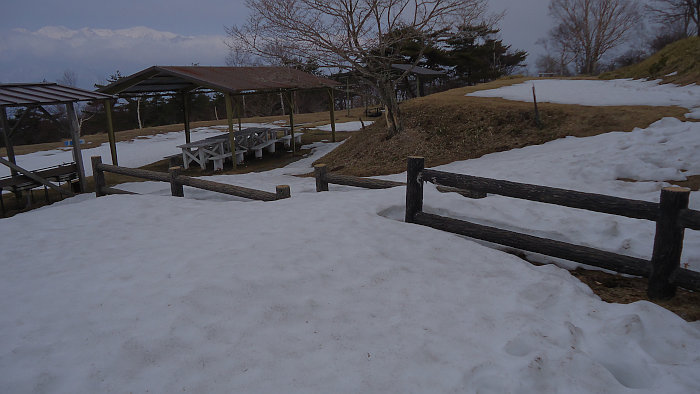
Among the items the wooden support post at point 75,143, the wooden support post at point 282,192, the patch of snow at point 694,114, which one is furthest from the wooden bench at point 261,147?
the patch of snow at point 694,114

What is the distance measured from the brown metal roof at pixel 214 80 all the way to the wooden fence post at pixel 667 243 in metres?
14.4

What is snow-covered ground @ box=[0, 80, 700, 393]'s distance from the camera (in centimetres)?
323

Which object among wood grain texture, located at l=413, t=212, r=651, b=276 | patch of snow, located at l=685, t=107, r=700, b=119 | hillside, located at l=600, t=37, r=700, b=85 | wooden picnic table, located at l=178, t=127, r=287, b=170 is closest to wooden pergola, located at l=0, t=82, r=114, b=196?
wooden picnic table, located at l=178, t=127, r=287, b=170

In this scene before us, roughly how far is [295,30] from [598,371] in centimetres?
1421

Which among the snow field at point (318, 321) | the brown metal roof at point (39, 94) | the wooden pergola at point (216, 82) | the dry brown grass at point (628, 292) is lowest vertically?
the dry brown grass at point (628, 292)

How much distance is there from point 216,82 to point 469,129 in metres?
9.50

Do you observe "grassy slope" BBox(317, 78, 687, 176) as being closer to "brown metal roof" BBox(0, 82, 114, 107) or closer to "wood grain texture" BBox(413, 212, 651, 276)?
"wood grain texture" BBox(413, 212, 651, 276)

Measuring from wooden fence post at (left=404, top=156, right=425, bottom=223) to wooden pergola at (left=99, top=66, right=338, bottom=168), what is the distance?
11386 millimetres

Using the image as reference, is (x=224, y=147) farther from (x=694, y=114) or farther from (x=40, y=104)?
(x=694, y=114)

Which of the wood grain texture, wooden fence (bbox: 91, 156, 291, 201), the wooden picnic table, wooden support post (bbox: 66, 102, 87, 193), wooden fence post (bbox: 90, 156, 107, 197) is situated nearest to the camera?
the wood grain texture

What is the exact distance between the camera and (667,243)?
421cm

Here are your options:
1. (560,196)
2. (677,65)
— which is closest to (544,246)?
(560,196)

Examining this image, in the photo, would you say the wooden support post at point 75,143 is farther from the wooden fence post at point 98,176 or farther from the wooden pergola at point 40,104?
the wooden fence post at point 98,176

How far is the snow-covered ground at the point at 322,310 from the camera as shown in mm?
3234
